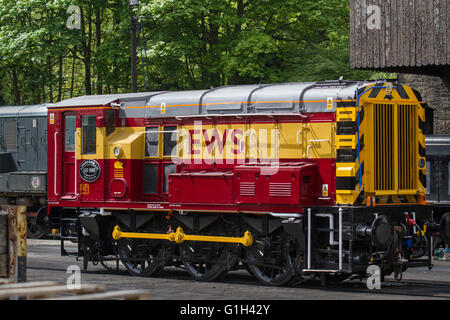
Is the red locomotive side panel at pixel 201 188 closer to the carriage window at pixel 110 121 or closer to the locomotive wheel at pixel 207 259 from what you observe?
the locomotive wheel at pixel 207 259

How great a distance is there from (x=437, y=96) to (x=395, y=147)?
13.3 meters

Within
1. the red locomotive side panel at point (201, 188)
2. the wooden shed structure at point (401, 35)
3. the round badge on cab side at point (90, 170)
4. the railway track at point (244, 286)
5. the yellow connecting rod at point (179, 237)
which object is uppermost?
the wooden shed structure at point (401, 35)

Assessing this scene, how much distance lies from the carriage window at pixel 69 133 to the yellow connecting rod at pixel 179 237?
228cm

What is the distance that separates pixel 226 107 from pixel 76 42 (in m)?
18.7

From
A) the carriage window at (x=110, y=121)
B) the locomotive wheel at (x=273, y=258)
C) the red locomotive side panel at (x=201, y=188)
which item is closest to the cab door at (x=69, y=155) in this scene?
the carriage window at (x=110, y=121)

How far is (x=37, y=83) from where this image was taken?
37312 millimetres

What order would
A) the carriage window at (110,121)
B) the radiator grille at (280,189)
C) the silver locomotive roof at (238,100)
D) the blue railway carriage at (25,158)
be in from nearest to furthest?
the radiator grille at (280,189) < the silver locomotive roof at (238,100) < the carriage window at (110,121) < the blue railway carriage at (25,158)

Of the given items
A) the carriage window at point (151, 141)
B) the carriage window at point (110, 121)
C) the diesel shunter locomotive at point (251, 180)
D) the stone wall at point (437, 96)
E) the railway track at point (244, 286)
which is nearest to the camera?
the railway track at point (244, 286)

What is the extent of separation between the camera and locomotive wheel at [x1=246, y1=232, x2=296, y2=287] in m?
15.6

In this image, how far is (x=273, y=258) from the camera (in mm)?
15766

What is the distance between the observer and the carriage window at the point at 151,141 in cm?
1759

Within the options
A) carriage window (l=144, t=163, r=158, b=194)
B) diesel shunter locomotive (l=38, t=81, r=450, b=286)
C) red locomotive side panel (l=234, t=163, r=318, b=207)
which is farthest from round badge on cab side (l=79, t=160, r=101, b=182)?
red locomotive side panel (l=234, t=163, r=318, b=207)

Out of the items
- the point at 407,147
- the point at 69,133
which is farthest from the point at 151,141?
the point at 407,147

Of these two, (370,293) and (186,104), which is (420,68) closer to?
(186,104)
